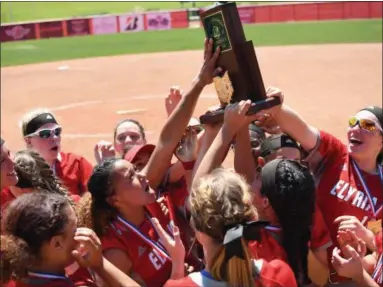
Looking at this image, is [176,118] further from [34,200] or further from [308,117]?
[308,117]

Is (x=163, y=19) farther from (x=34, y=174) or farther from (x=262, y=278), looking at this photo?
(x=262, y=278)

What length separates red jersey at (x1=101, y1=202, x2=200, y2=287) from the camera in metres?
4.21

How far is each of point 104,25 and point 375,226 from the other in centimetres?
3522

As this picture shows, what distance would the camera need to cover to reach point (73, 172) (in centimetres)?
685

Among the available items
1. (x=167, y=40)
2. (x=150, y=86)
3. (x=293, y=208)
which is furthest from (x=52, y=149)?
(x=167, y=40)

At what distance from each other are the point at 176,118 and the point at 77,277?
4.63ft

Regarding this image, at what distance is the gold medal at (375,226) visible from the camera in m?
4.56

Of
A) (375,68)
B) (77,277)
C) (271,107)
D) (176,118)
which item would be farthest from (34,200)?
(375,68)

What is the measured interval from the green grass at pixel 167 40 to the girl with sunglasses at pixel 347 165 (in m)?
25.7

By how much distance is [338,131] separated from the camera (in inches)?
607

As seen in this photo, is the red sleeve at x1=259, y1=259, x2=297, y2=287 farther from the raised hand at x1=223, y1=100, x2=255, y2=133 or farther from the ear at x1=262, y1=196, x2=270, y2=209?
the raised hand at x1=223, y1=100, x2=255, y2=133

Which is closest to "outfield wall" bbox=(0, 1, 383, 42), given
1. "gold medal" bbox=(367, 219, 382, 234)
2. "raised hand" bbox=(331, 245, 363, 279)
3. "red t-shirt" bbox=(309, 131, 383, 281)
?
"red t-shirt" bbox=(309, 131, 383, 281)

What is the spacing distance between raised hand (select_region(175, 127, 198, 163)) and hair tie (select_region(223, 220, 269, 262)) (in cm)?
179

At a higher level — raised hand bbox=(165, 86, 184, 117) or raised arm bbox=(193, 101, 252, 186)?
raised hand bbox=(165, 86, 184, 117)
